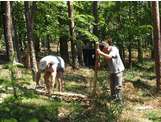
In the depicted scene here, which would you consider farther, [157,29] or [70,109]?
[157,29]

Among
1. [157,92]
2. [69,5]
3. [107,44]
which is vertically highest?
[69,5]

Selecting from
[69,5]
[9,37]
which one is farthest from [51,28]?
[9,37]

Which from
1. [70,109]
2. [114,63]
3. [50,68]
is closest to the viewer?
[70,109]

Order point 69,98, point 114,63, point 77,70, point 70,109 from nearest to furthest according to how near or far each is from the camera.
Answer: point 70,109
point 114,63
point 69,98
point 77,70

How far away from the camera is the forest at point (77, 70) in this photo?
35.2 feet

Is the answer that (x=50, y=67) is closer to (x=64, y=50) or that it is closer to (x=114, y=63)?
(x=114, y=63)

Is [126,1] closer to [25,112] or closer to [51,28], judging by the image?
[51,28]

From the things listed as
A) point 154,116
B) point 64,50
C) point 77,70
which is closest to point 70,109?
point 154,116

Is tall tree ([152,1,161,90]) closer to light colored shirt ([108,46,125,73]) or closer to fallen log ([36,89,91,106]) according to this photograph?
fallen log ([36,89,91,106])

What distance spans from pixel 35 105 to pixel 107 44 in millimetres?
2587

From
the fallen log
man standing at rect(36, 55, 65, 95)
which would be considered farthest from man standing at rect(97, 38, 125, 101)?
man standing at rect(36, 55, 65, 95)

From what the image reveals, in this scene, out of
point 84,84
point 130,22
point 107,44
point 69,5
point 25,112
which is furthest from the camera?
point 130,22

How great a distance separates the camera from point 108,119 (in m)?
10.2

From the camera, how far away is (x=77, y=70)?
26.6 metres
